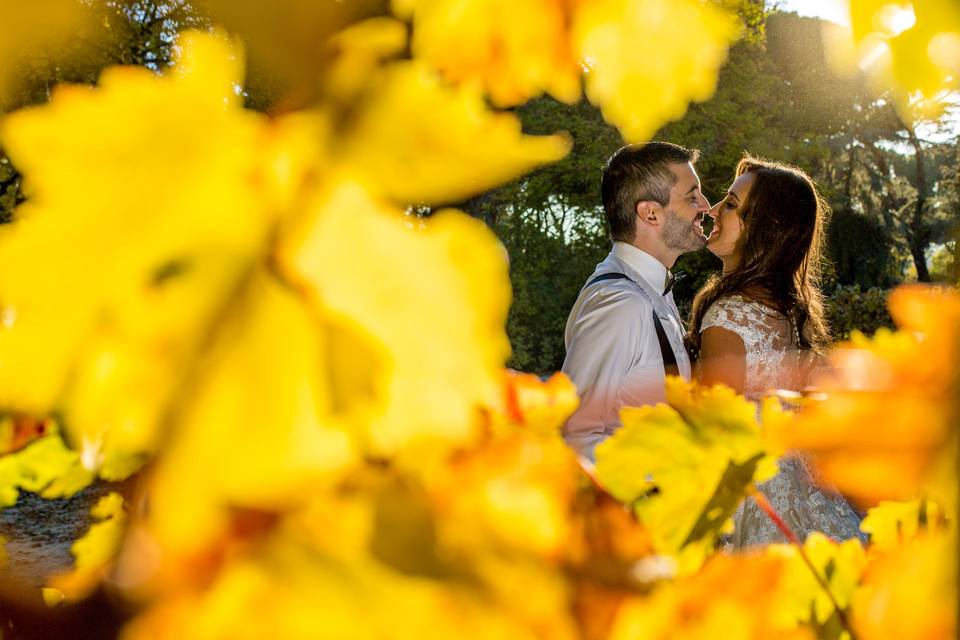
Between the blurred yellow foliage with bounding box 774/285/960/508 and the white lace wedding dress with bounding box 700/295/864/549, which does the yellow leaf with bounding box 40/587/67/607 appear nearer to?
the blurred yellow foliage with bounding box 774/285/960/508

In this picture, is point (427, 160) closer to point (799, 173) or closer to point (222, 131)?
point (222, 131)

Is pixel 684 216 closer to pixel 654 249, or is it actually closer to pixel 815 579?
pixel 654 249

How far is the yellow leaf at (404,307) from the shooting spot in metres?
0.19

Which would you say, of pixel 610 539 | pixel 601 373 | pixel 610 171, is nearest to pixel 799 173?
pixel 610 171

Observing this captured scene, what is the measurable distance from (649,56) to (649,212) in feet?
5.13

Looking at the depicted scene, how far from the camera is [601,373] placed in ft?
4.83

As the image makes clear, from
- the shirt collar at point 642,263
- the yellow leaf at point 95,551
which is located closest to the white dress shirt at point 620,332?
the shirt collar at point 642,263

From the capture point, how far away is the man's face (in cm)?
168

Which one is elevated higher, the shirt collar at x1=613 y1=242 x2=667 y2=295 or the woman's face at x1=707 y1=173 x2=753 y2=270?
the woman's face at x1=707 y1=173 x2=753 y2=270

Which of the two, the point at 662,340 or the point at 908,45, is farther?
the point at 662,340

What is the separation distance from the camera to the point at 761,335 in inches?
78.1

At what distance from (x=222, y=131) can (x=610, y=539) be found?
0.17 metres

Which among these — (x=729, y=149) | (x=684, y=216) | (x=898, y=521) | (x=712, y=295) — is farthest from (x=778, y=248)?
(x=729, y=149)

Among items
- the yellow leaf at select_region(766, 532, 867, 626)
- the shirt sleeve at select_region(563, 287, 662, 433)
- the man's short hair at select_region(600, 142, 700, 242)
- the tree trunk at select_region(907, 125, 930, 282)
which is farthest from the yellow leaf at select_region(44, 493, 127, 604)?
the man's short hair at select_region(600, 142, 700, 242)
